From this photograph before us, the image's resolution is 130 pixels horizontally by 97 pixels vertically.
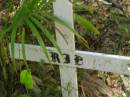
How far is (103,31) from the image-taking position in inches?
90.0

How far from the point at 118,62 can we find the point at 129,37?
38 centimetres

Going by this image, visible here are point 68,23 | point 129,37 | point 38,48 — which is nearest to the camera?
point 68,23

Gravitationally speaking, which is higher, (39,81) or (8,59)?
(8,59)

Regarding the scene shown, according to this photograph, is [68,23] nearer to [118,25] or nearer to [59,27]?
[59,27]

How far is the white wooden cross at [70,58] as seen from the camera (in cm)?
187

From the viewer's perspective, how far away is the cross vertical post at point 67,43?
185 centimetres

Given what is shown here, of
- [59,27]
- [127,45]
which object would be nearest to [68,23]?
[59,27]

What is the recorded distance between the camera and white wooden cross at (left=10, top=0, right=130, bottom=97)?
187 cm

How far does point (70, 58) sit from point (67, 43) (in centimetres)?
9

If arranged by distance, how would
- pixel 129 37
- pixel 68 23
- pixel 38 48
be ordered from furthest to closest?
pixel 129 37 < pixel 38 48 < pixel 68 23

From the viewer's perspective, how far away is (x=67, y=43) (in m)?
1.94

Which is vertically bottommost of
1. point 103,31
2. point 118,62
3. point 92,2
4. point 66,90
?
point 66,90

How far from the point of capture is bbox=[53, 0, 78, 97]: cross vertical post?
1852 mm

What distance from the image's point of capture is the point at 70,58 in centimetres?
198
